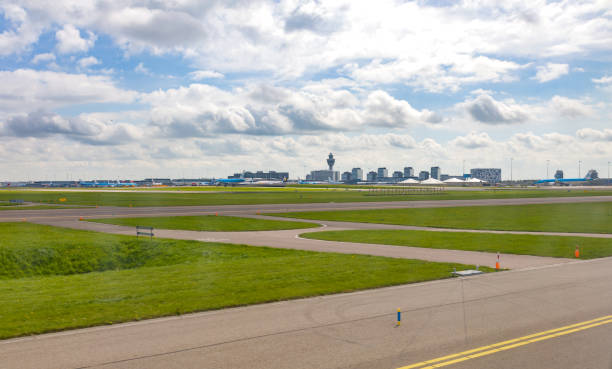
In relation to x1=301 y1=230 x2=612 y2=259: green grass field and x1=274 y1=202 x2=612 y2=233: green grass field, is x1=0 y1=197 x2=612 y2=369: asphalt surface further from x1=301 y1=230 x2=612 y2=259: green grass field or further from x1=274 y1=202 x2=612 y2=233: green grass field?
x1=274 y1=202 x2=612 y2=233: green grass field

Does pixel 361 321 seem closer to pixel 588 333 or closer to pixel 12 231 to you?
pixel 588 333

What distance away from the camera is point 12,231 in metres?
33.0

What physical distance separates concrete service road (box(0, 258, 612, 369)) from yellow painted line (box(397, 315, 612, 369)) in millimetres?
57

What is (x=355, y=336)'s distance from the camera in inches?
407

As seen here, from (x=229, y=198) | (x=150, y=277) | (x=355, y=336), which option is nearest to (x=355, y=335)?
(x=355, y=336)

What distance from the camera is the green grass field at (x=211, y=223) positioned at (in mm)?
36656

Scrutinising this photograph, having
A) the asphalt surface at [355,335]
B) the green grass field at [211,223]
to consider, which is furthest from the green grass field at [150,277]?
A: the green grass field at [211,223]

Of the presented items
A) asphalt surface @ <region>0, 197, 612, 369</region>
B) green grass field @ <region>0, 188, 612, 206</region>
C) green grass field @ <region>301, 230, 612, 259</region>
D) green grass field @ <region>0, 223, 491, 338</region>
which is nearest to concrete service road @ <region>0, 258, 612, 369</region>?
asphalt surface @ <region>0, 197, 612, 369</region>

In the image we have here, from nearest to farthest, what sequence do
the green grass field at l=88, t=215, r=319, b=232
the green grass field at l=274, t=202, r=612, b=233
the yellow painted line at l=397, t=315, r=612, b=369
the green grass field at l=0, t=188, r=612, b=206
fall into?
the yellow painted line at l=397, t=315, r=612, b=369, the green grass field at l=274, t=202, r=612, b=233, the green grass field at l=88, t=215, r=319, b=232, the green grass field at l=0, t=188, r=612, b=206

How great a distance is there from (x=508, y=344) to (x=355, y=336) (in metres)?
3.12

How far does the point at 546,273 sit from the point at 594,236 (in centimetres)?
1613

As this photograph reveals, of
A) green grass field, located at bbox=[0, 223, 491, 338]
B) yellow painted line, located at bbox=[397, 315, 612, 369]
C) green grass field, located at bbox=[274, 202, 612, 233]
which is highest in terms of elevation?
yellow painted line, located at bbox=[397, 315, 612, 369]

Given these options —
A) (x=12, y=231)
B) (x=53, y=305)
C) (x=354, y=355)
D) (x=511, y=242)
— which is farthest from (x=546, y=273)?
(x=12, y=231)

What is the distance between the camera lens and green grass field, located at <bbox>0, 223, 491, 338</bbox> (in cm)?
1266
